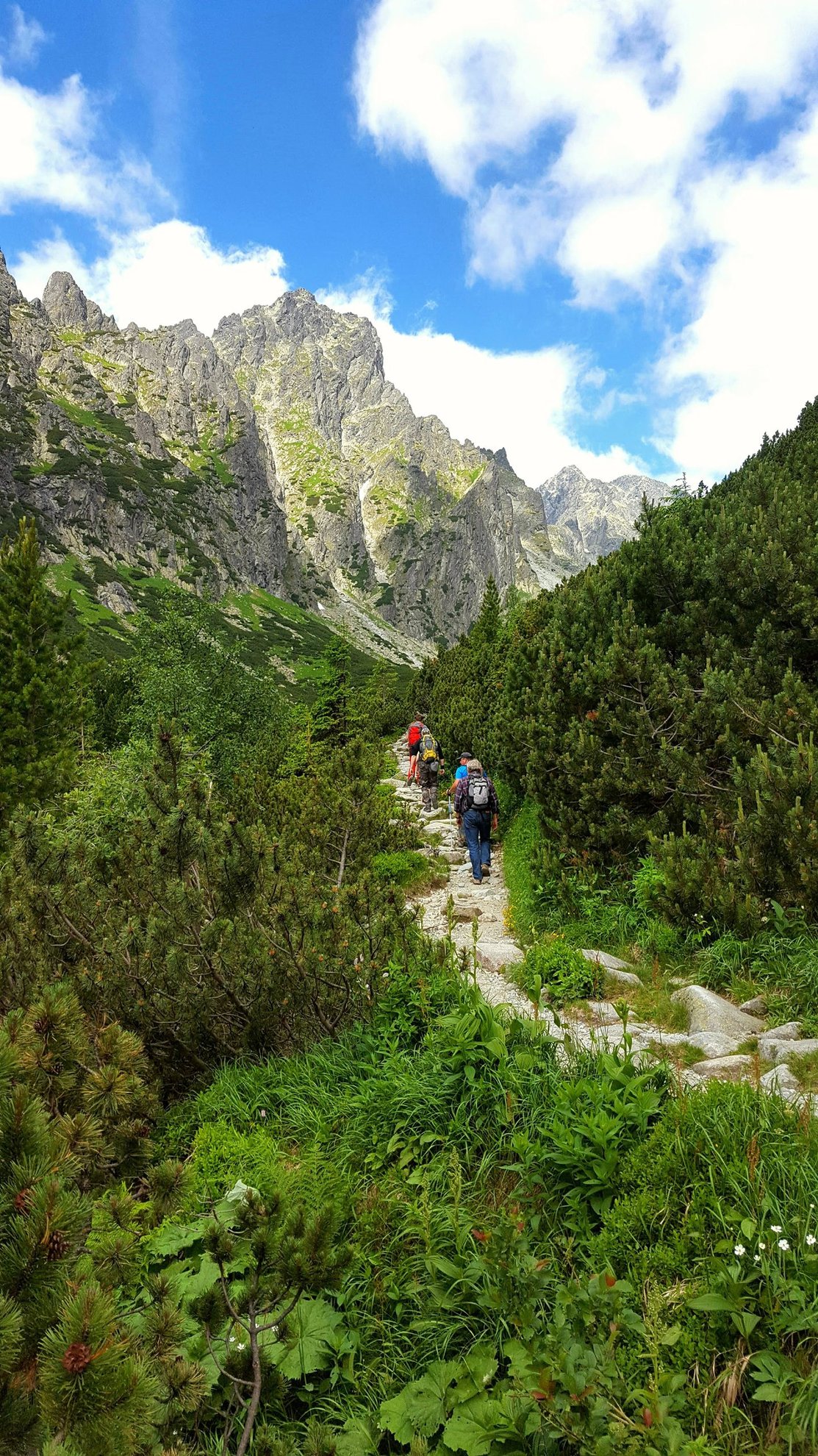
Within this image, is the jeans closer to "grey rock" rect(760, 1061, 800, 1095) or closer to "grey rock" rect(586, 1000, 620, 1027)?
"grey rock" rect(586, 1000, 620, 1027)

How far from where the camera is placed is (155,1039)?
523 centimetres

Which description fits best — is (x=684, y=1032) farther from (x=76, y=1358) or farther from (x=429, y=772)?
(x=429, y=772)

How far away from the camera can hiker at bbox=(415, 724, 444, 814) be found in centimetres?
1725

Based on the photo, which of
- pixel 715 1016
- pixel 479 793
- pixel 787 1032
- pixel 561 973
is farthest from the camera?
pixel 479 793

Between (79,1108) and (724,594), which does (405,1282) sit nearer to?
(79,1108)

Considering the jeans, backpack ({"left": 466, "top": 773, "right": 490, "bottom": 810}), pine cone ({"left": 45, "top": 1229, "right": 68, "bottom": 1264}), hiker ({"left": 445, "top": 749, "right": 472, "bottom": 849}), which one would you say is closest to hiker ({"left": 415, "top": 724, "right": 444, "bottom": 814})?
hiker ({"left": 445, "top": 749, "right": 472, "bottom": 849})

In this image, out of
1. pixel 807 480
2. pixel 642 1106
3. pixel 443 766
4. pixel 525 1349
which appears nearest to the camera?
pixel 525 1349

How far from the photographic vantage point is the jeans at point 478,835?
12195 millimetres

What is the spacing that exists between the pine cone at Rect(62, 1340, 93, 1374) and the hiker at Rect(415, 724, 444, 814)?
15489 mm

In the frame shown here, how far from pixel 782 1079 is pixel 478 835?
8.59 m

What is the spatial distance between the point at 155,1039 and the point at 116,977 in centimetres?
61

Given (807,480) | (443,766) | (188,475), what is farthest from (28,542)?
(188,475)

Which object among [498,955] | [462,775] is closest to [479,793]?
[462,775]

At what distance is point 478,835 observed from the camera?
12461mm
